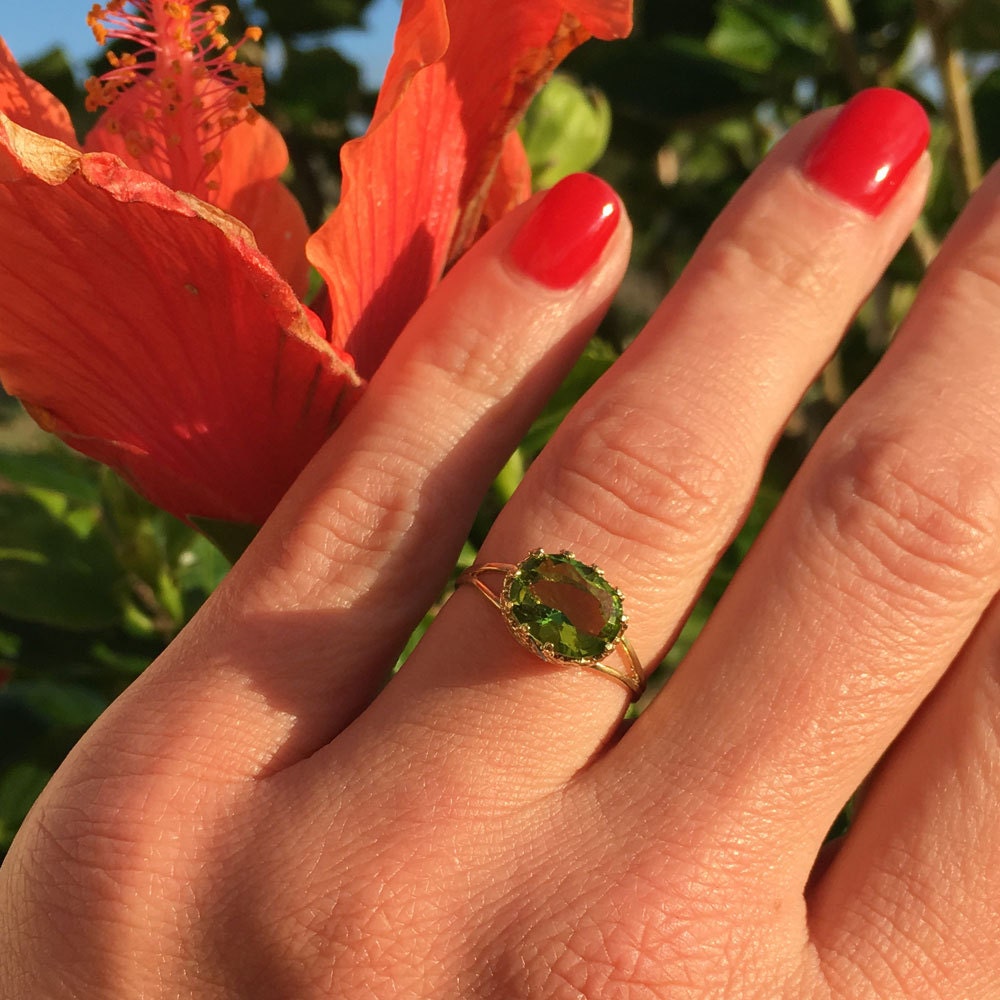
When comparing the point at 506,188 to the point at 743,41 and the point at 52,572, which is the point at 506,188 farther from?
the point at 743,41

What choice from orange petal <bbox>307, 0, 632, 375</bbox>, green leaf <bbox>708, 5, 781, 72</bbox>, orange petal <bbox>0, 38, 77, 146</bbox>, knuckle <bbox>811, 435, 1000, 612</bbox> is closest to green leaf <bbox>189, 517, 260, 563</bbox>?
orange petal <bbox>307, 0, 632, 375</bbox>

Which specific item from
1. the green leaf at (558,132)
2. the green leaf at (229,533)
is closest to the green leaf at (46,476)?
the green leaf at (229,533)

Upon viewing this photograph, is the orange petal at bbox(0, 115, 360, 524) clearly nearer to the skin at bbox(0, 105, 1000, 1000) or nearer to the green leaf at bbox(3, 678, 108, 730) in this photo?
the skin at bbox(0, 105, 1000, 1000)

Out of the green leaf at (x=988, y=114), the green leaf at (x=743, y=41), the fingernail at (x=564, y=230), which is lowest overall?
the fingernail at (x=564, y=230)

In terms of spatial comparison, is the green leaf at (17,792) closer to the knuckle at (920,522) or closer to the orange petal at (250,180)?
the orange petal at (250,180)

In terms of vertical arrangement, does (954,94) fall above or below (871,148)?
above

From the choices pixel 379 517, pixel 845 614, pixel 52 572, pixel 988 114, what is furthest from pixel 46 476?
pixel 988 114
